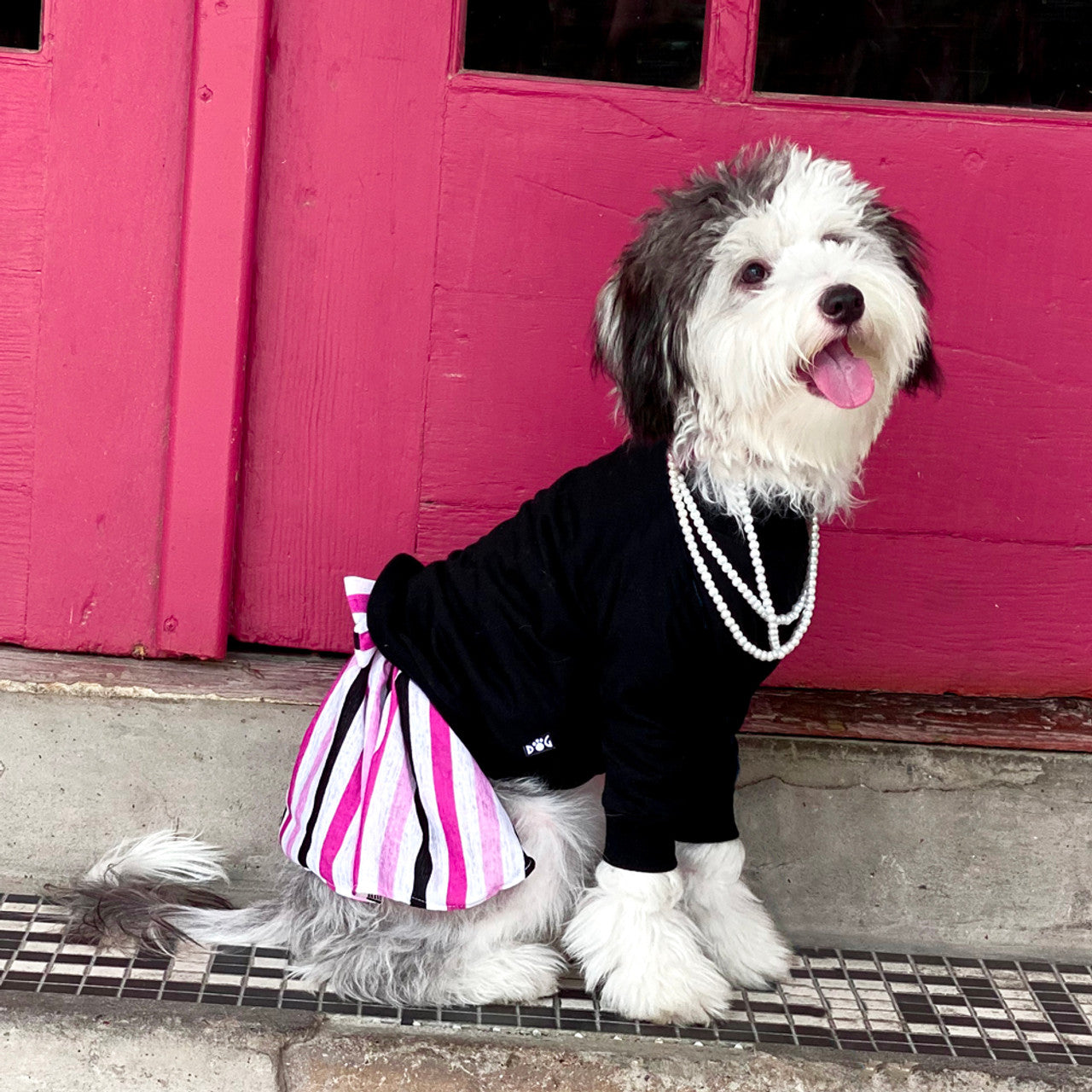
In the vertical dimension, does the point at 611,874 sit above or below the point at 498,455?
below

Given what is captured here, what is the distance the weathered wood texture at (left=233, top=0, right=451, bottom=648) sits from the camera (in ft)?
8.75

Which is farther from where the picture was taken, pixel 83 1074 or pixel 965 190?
pixel 965 190

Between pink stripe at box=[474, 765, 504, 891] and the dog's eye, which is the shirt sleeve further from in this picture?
the dog's eye

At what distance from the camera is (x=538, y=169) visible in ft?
8.87

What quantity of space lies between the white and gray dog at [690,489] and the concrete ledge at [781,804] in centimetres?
18

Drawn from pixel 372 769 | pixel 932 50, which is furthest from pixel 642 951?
pixel 932 50

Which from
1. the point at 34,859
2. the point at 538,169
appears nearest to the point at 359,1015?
the point at 34,859

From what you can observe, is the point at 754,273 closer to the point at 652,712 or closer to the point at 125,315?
the point at 652,712

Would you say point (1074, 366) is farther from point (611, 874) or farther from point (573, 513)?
point (611, 874)

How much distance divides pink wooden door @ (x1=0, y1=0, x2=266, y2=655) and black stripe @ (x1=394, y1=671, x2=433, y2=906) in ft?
1.90

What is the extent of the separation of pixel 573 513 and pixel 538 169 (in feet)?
2.52

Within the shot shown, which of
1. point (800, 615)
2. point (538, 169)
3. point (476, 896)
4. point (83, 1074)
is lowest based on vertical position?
point (83, 1074)

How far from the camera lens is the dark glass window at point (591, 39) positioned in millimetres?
2689

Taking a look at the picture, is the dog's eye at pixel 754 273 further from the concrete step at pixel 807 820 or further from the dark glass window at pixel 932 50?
the concrete step at pixel 807 820
